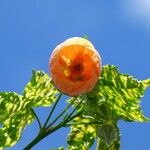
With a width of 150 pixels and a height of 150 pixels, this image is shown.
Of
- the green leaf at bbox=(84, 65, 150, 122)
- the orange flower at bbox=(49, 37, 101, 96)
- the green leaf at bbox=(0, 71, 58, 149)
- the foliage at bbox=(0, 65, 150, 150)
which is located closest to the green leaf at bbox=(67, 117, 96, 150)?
the foliage at bbox=(0, 65, 150, 150)

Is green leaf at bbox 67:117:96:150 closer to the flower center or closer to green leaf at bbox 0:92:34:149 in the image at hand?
green leaf at bbox 0:92:34:149

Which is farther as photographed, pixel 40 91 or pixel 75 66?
pixel 40 91

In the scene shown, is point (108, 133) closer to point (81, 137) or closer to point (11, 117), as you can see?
point (81, 137)


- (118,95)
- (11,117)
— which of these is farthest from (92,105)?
(11,117)

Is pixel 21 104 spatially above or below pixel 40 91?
below

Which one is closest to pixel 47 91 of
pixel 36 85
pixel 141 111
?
pixel 36 85

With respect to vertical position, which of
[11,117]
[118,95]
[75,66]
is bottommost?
[11,117]
